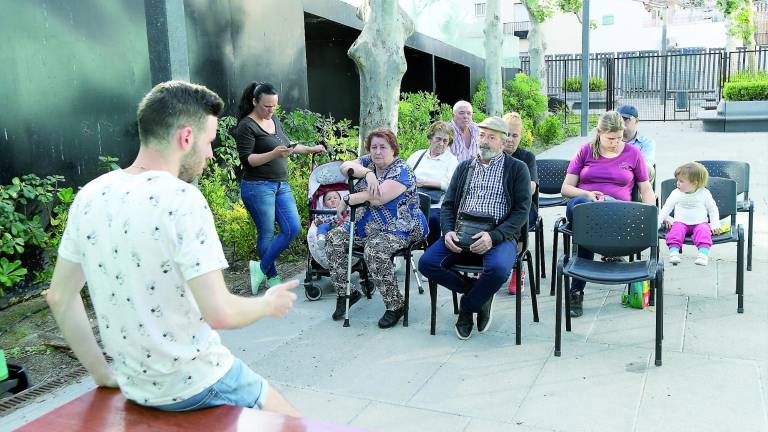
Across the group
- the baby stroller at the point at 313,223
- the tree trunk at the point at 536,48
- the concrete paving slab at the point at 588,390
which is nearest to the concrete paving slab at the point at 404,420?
the concrete paving slab at the point at 588,390

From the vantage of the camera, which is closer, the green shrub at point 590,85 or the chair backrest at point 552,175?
the chair backrest at point 552,175

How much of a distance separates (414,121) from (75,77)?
665 centimetres

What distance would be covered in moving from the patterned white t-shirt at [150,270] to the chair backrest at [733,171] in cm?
587

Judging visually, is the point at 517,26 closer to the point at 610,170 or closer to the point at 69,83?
the point at 69,83

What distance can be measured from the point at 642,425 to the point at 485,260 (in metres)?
1.61

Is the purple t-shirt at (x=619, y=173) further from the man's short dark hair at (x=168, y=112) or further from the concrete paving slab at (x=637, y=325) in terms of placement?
the man's short dark hair at (x=168, y=112)

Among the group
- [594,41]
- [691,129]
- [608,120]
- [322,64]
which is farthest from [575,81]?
[608,120]

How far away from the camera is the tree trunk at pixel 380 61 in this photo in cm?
860

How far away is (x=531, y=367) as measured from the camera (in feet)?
15.1

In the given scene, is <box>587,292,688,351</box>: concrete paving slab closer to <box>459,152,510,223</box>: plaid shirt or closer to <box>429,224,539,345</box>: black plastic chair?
<box>429,224,539,345</box>: black plastic chair

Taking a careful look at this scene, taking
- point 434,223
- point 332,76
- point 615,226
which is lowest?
point 434,223

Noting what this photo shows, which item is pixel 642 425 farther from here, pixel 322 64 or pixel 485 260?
pixel 322 64

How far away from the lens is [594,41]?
169ft

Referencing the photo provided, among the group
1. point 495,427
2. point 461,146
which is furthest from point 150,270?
point 461,146
